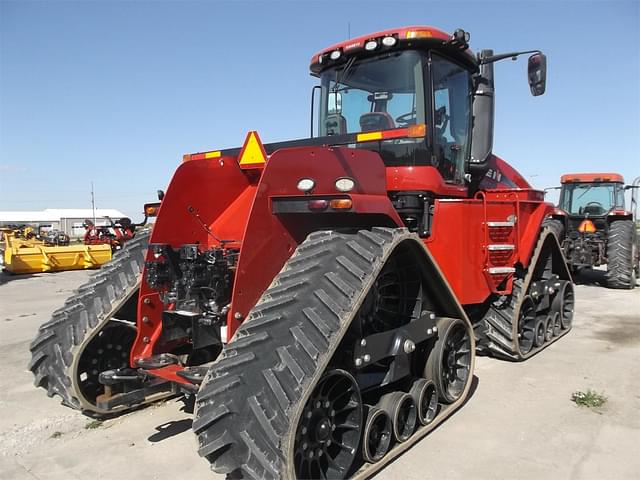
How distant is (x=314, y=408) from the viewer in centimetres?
294

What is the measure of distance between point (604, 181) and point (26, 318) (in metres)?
13.5

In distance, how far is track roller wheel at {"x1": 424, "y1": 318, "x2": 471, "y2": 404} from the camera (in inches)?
163

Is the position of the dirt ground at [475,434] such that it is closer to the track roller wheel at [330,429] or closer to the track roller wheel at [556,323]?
the track roller wheel at [330,429]

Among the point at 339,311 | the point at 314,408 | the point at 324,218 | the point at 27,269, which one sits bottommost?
the point at 27,269

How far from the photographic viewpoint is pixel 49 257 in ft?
52.3

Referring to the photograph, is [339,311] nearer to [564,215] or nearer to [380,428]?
[380,428]

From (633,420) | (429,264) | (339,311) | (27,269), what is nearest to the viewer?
(339,311)

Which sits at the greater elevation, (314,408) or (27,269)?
(314,408)

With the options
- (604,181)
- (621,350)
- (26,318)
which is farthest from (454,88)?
(604,181)

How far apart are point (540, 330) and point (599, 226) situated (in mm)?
7767

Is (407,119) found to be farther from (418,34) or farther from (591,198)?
(591,198)

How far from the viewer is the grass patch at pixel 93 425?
165 inches

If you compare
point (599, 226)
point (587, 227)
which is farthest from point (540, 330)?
point (599, 226)

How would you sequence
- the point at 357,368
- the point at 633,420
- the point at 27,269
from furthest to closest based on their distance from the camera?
the point at 27,269 → the point at 633,420 → the point at 357,368
